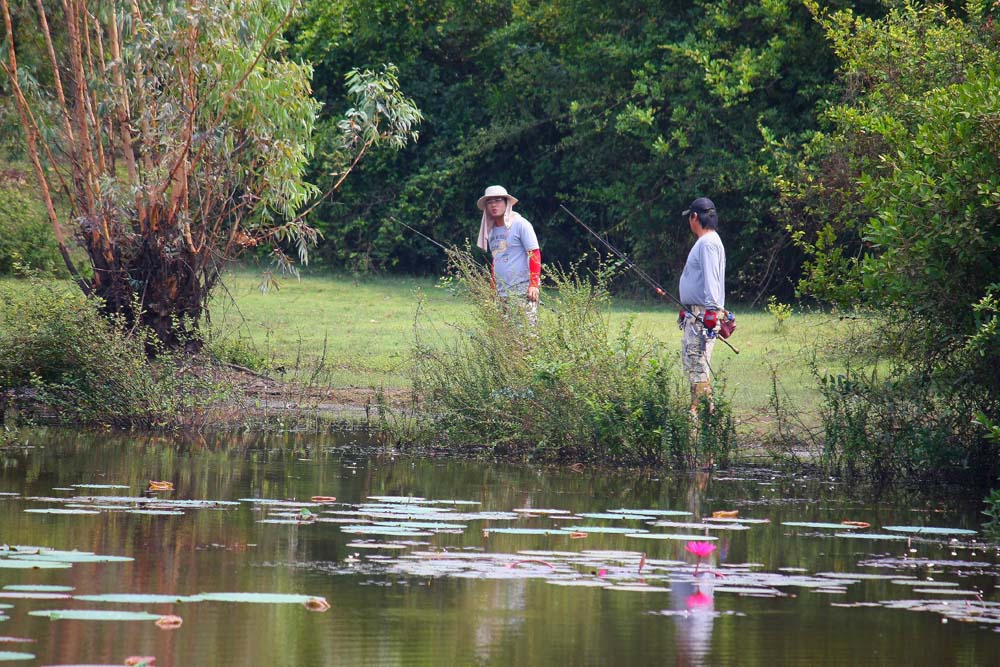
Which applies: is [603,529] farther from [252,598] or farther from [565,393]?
[565,393]

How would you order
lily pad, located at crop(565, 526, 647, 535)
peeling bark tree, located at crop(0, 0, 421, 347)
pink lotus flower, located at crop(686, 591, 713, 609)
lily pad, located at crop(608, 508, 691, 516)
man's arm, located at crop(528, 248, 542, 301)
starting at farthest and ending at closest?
peeling bark tree, located at crop(0, 0, 421, 347) < man's arm, located at crop(528, 248, 542, 301) < lily pad, located at crop(608, 508, 691, 516) < lily pad, located at crop(565, 526, 647, 535) < pink lotus flower, located at crop(686, 591, 713, 609)

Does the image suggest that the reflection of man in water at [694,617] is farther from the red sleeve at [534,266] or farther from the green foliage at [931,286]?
the red sleeve at [534,266]

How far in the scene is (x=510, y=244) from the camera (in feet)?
44.3

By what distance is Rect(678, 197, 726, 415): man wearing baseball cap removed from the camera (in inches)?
450

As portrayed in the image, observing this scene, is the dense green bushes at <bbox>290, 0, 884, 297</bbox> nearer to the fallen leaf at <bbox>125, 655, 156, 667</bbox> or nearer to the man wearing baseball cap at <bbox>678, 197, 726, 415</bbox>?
the man wearing baseball cap at <bbox>678, 197, 726, 415</bbox>

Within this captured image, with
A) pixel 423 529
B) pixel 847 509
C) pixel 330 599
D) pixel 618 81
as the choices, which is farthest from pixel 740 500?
pixel 618 81

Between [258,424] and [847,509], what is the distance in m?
5.69

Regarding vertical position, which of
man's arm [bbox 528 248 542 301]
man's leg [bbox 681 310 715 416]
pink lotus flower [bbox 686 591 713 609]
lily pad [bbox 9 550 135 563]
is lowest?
pink lotus flower [bbox 686 591 713 609]

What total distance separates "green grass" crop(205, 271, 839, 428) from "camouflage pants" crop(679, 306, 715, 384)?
0.16 m

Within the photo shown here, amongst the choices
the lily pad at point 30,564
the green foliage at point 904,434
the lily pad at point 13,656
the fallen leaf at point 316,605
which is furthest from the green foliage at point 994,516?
the lily pad at point 13,656

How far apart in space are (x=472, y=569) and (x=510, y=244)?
6.77 metres

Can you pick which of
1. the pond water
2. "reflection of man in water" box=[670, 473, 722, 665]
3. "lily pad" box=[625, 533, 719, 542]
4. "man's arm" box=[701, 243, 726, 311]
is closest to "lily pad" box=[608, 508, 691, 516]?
the pond water

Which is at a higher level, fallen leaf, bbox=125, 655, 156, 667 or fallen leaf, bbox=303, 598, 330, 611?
fallen leaf, bbox=303, 598, 330, 611

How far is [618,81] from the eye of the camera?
29906mm
